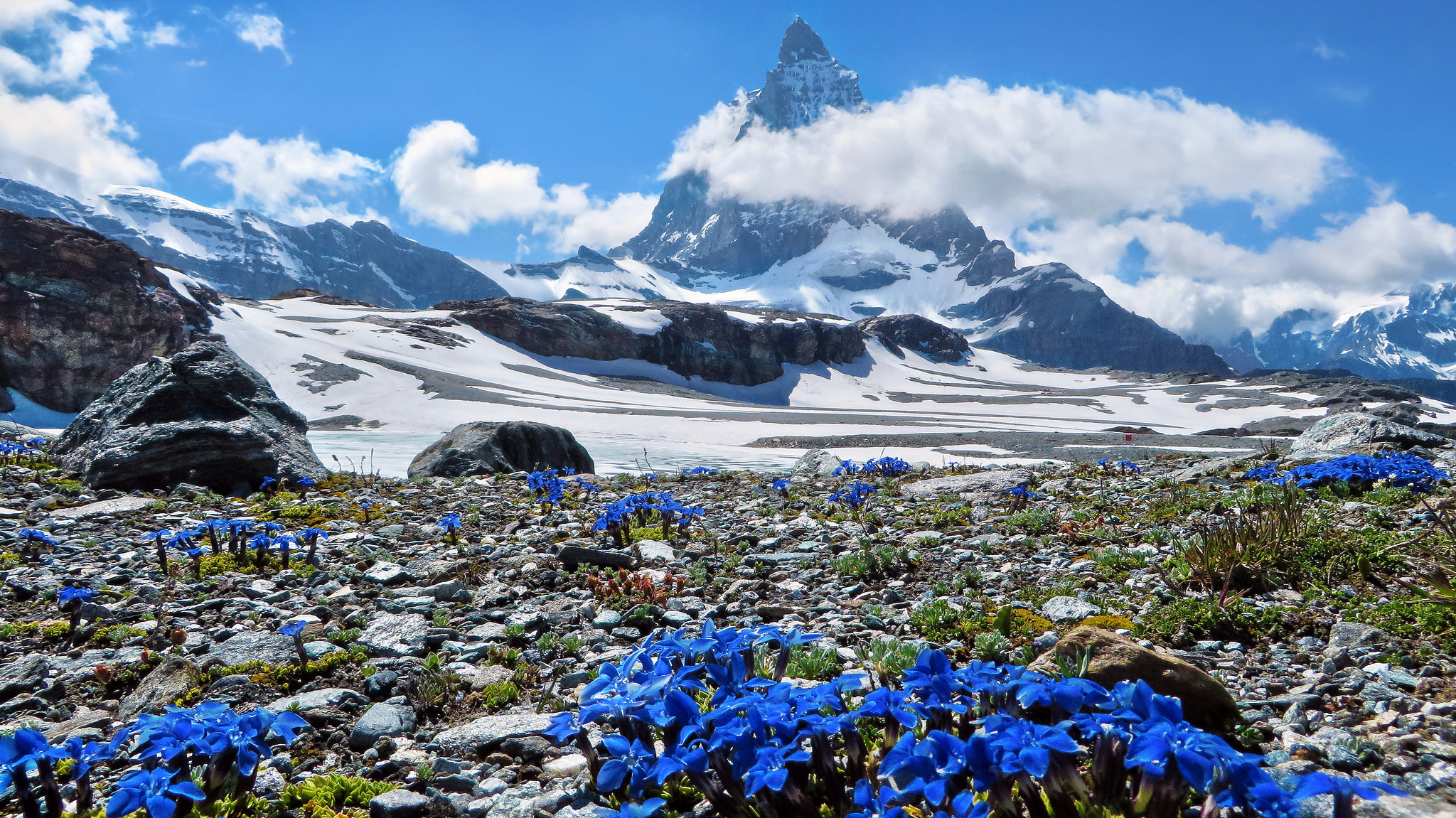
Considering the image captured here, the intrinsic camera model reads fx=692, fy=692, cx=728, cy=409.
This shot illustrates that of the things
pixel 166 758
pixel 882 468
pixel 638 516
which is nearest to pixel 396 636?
pixel 166 758

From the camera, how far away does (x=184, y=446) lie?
11.1 meters

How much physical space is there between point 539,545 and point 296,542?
2490 mm

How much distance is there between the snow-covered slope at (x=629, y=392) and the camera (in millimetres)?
48250

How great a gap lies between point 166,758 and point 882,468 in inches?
503

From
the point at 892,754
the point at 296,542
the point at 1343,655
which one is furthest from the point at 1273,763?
the point at 296,542

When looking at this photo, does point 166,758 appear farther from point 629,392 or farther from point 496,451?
point 629,392

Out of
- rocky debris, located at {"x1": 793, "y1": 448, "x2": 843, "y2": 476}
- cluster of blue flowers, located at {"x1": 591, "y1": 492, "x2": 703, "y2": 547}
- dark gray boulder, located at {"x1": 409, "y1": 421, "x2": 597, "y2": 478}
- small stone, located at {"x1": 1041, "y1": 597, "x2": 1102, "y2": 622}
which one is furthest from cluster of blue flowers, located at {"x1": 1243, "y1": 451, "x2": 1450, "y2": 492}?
dark gray boulder, located at {"x1": 409, "y1": 421, "x2": 597, "y2": 478}

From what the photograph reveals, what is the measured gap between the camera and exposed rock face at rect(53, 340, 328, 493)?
10797 millimetres

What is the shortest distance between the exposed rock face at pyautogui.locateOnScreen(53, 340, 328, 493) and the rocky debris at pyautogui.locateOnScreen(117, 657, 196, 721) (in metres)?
8.85

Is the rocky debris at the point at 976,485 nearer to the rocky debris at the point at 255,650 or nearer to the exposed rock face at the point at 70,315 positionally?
the rocky debris at the point at 255,650

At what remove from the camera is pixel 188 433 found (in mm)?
11227

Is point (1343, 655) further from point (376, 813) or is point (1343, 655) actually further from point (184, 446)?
point (184, 446)

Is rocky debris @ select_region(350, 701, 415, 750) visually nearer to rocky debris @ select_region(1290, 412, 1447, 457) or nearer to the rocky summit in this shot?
the rocky summit

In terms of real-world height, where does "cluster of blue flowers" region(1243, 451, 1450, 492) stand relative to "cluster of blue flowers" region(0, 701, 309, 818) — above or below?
above
